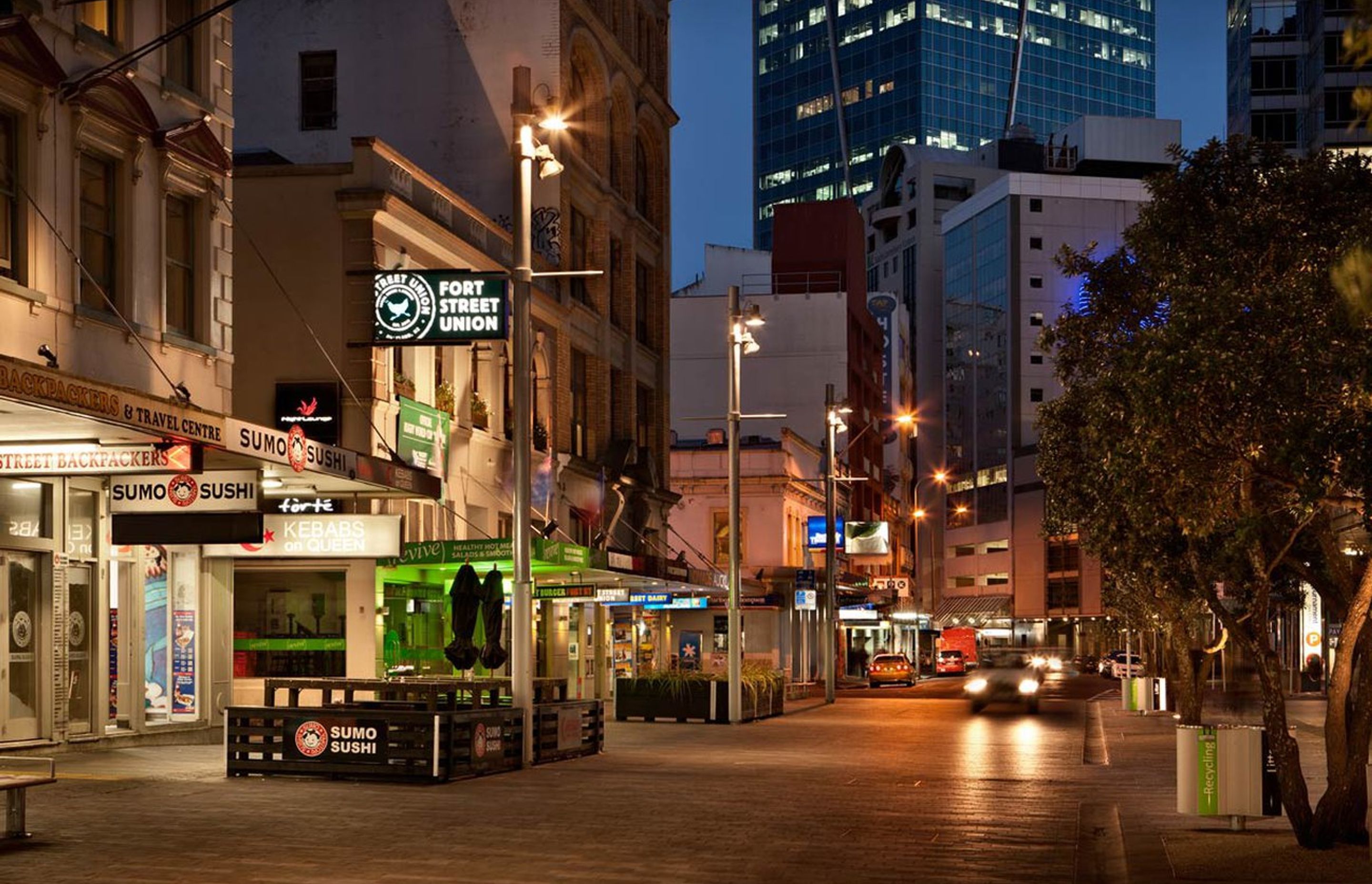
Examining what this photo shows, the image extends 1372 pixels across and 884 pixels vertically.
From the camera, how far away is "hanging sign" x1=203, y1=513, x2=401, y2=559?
2822 cm

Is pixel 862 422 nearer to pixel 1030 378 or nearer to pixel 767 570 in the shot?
pixel 767 570

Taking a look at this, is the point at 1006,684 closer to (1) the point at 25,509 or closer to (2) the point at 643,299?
(2) the point at 643,299

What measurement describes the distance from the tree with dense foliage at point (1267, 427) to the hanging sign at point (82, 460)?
10345mm

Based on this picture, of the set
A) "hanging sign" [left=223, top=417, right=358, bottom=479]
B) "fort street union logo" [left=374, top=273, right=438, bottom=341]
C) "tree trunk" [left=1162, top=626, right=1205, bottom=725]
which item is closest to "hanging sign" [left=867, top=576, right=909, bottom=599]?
"tree trunk" [left=1162, top=626, right=1205, bottom=725]

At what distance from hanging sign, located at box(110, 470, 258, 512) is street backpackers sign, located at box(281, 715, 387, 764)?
3033 millimetres

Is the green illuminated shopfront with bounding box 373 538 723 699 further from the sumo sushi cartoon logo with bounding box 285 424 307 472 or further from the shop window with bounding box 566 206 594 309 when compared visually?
the sumo sushi cartoon logo with bounding box 285 424 307 472

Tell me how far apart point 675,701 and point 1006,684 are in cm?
1156

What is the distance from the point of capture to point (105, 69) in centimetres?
2261

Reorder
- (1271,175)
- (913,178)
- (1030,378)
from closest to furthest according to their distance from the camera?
(1271,175) < (1030,378) < (913,178)

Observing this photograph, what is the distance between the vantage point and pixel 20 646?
934 inches

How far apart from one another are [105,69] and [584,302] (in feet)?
87.0

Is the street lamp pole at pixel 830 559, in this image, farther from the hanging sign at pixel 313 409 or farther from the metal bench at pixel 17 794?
the metal bench at pixel 17 794

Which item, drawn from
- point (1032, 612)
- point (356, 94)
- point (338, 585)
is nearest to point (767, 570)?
point (356, 94)

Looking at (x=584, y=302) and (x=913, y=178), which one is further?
(x=913, y=178)
